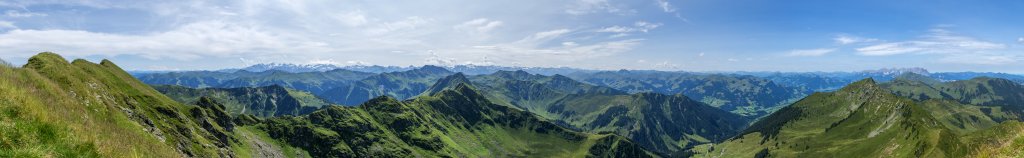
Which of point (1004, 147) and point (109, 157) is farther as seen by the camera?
point (1004, 147)

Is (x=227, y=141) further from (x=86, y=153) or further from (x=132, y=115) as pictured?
(x=86, y=153)

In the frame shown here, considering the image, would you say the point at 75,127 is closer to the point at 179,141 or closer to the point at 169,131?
the point at 179,141

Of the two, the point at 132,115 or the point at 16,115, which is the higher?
the point at 16,115

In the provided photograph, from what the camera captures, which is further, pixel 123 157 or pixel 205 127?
pixel 205 127

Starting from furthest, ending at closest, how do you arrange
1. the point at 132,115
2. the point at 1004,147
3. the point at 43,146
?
the point at 132,115 < the point at 1004,147 < the point at 43,146

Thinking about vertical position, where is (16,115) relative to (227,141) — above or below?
above

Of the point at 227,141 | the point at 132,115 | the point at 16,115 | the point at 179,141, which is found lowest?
the point at 227,141

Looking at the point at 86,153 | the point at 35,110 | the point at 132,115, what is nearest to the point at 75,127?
the point at 35,110

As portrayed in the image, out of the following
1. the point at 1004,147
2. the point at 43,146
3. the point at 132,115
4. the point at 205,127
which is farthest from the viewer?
the point at 205,127

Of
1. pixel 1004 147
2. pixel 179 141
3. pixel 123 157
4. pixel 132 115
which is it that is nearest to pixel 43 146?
pixel 123 157
